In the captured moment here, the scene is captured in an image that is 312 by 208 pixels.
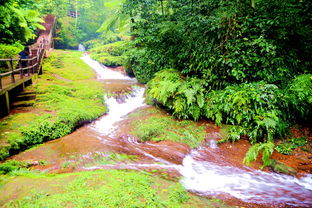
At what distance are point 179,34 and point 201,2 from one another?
1513 mm

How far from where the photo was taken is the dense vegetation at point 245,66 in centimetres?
564

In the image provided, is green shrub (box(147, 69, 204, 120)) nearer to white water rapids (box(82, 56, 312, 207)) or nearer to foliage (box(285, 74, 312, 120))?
white water rapids (box(82, 56, 312, 207))

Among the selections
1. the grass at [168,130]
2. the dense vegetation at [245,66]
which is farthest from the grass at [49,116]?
the dense vegetation at [245,66]

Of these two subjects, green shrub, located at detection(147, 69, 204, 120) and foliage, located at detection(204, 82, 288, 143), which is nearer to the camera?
foliage, located at detection(204, 82, 288, 143)

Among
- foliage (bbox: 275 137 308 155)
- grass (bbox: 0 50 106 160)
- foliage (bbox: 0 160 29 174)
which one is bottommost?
foliage (bbox: 275 137 308 155)


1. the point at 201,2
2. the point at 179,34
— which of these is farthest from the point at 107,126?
the point at 201,2

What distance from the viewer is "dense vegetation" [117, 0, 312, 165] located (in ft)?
18.5

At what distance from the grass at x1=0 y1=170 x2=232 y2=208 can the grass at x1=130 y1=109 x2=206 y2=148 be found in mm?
2497

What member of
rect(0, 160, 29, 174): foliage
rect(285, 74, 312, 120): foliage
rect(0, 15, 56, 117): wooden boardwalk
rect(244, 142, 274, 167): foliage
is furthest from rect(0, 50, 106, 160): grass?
rect(285, 74, 312, 120): foliage

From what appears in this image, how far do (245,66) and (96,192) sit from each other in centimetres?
614

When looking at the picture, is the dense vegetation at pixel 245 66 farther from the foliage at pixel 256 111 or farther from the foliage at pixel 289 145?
the foliage at pixel 289 145

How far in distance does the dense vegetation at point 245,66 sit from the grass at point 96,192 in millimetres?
2612

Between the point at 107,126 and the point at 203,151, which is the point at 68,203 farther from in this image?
the point at 107,126

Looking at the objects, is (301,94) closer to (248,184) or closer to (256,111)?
(256,111)
